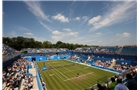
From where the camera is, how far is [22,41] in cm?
7519

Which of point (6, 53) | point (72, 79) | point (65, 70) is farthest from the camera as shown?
point (65, 70)

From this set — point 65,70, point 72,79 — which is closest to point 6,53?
point 65,70

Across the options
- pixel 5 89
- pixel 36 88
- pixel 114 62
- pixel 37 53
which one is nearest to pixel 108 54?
pixel 114 62

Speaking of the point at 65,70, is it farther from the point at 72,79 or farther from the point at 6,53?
the point at 6,53

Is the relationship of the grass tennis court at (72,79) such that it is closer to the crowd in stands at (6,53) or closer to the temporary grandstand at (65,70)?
the temporary grandstand at (65,70)

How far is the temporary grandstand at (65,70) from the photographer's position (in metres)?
14.0

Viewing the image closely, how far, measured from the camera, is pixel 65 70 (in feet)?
79.2

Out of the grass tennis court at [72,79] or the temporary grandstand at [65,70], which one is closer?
the temporary grandstand at [65,70]

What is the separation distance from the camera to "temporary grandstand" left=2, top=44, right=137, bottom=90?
14.0 m

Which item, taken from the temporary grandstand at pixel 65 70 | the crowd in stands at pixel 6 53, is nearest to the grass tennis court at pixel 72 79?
the temporary grandstand at pixel 65 70

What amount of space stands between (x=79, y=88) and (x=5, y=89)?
9545mm

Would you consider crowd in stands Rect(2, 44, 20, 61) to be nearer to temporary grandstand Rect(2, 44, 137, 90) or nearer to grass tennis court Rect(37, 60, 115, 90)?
temporary grandstand Rect(2, 44, 137, 90)

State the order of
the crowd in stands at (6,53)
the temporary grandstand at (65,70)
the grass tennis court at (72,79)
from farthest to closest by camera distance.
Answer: the crowd in stands at (6,53) → the grass tennis court at (72,79) → the temporary grandstand at (65,70)

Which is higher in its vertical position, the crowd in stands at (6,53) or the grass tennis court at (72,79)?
the crowd in stands at (6,53)
